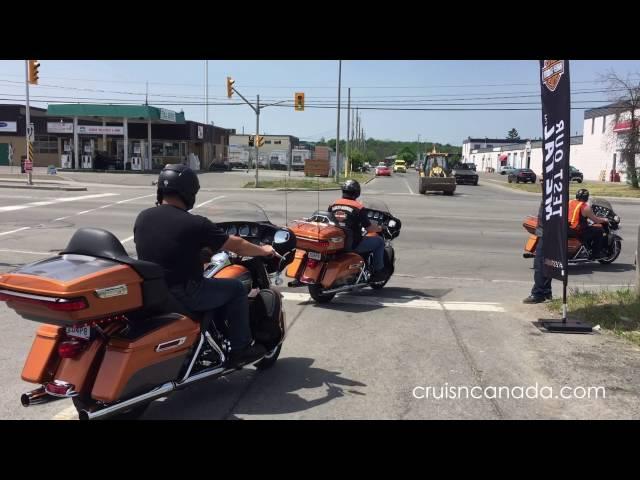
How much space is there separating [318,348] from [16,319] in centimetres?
362

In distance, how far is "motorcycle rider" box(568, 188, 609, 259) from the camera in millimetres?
10758

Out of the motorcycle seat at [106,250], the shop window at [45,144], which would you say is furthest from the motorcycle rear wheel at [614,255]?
the shop window at [45,144]

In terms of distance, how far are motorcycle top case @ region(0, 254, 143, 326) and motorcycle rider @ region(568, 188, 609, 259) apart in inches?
370

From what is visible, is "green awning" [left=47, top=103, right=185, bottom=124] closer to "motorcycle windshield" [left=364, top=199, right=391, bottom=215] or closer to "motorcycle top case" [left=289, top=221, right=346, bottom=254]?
"motorcycle windshield" [left=364, top=199, right=391, bottom=215]

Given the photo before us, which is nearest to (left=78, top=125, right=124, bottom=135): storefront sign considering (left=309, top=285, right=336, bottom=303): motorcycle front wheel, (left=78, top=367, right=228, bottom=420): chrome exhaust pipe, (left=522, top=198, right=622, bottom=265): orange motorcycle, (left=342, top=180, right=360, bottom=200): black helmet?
(left=522, top=198, right=622, bottom=265): orange motorcycle

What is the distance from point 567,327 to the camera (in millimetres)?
6293

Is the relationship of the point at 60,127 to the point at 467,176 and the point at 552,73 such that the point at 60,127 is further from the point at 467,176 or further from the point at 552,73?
the point at 552,73

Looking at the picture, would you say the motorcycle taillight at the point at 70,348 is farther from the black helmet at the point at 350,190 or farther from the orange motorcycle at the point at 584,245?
the orange motorcycle at the point at 584,245

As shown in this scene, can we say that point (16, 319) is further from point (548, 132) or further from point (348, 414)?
point (548, 132)

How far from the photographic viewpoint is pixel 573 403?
4.42 metres

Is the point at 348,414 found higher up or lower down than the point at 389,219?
lower down

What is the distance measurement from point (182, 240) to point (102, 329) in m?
0.78
